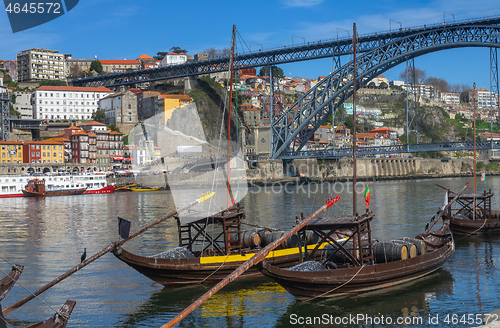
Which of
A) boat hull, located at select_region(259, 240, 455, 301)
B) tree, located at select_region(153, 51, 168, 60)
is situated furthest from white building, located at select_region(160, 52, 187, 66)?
boat hull, located at select_region(259, 240, 455, 301)

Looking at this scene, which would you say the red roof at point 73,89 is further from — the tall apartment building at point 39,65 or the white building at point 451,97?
the white building at point 451,97

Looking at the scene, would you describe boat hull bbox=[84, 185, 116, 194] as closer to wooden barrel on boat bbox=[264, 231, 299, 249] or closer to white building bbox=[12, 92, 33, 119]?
white building bbox=[12, 92, 33, 119]

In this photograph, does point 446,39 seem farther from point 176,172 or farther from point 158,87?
point 158,87

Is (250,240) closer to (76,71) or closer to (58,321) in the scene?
(58,321)

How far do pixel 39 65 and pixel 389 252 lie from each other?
3351 inches

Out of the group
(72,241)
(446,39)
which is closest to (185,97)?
(446,39)

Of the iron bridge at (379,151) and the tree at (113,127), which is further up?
the tree at (113,127)

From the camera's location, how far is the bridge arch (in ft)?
145

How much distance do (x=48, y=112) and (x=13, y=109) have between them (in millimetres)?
4522

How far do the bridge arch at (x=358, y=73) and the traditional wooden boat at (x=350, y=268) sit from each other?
1378 inches

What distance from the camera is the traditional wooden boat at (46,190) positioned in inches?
1833

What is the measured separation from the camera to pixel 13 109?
72125mm

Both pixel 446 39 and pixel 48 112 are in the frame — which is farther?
pixel 48 112

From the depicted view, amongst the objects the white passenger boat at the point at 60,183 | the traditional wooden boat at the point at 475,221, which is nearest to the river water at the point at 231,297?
the traditional wooden boat at the point at 475,221
